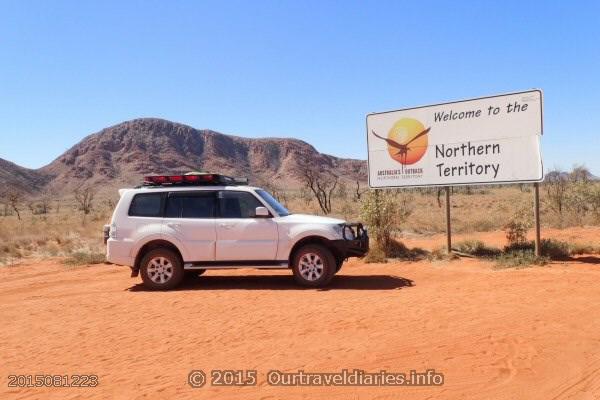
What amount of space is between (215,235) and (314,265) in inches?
79.2

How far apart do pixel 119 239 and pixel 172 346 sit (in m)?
4.26

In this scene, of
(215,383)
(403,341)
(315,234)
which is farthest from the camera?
(315,234)

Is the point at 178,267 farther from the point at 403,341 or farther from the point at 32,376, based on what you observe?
the point at 403,341

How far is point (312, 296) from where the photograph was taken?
8.41 meters

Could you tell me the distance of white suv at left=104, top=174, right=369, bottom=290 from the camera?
916 cm

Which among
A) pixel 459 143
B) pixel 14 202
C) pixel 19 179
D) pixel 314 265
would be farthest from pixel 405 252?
pixel 19 179

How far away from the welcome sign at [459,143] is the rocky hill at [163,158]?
255 ft

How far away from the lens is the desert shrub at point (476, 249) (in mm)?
13028

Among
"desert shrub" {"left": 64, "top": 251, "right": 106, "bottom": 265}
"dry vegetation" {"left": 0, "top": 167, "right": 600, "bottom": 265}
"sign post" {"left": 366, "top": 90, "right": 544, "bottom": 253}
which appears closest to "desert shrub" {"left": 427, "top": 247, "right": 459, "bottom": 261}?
"dry vegetation" {"left": 0, "top": 167, "right": 600, "bottom": 265}

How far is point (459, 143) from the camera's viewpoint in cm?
1304

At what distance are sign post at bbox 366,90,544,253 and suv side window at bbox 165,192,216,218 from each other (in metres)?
6.12

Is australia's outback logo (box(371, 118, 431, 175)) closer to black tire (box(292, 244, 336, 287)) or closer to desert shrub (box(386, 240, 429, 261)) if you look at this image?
desert shrub (box(386, 240, 429, 261))

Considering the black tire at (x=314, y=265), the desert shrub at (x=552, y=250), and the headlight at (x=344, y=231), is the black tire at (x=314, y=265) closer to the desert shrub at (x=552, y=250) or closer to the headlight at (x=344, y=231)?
the headlight at (x=344, y=231)

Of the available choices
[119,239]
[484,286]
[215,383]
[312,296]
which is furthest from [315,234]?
[215,383]
